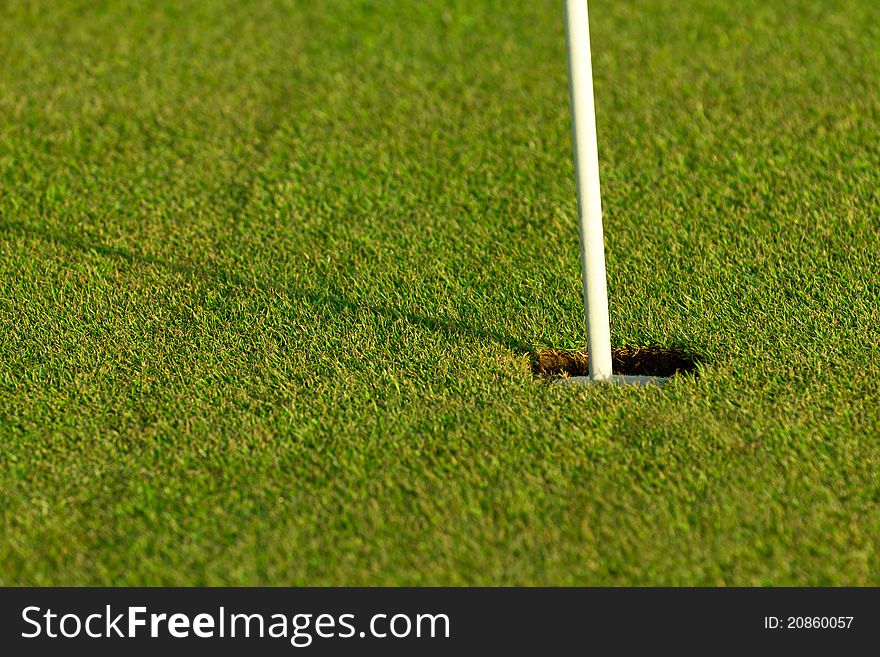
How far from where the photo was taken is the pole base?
146 inches

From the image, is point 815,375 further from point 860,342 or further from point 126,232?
point 126,232

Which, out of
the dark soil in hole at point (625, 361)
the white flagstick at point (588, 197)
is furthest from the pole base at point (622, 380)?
the dark soil in hole at point (625, 361)

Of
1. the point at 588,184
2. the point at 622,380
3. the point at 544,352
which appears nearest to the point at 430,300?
the point at 544,352

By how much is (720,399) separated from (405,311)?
1.29 meters

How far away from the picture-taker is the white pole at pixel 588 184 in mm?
3340

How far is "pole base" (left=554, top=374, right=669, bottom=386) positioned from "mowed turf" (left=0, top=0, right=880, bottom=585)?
0.06 metres

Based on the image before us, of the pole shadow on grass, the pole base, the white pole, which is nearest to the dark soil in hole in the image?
the pole shadow on grass

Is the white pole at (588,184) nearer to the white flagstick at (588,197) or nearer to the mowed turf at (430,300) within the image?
the white flagstick at (588,197)

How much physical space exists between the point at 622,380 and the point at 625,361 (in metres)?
→ 0.29

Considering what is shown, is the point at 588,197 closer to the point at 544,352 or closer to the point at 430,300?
the point at 544,352

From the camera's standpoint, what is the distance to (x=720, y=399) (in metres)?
3.62

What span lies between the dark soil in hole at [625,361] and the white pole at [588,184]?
0.28 m

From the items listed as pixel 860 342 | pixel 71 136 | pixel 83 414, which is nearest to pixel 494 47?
pixel 71 136

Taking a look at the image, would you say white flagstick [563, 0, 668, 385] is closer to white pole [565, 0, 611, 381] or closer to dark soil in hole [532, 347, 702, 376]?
white pole [565, 0, 611, 381]
